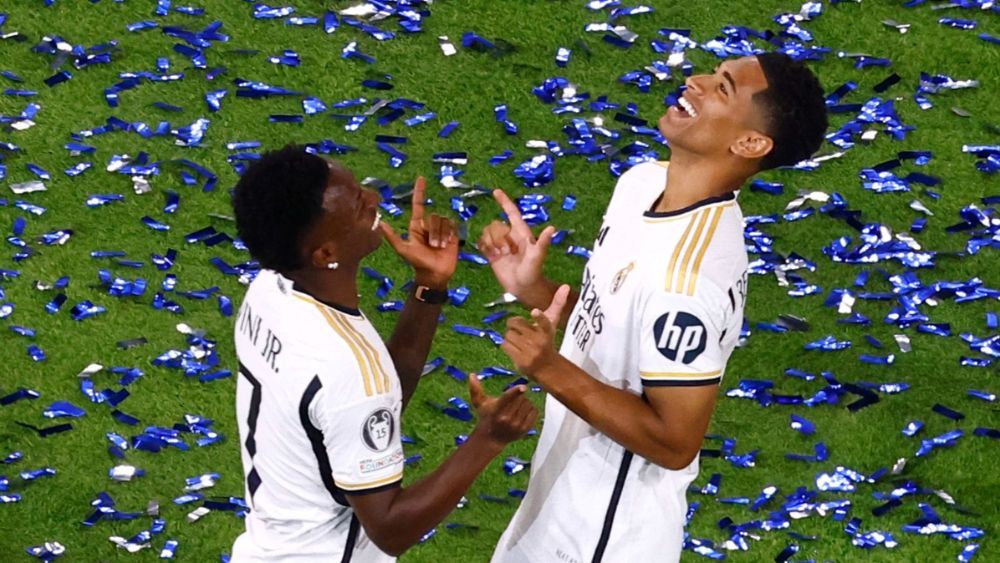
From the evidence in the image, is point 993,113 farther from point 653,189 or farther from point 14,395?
point 14,395

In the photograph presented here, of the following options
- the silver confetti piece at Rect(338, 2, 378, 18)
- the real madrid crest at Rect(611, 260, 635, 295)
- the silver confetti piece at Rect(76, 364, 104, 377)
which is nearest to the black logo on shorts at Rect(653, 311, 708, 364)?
the real madrid crest at Rect(611, 260, 635, 295)

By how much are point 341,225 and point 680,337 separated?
2.73 feet

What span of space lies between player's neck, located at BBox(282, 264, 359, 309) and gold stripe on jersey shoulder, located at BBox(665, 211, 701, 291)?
76cm

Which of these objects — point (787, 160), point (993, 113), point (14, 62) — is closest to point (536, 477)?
point (787, 160)

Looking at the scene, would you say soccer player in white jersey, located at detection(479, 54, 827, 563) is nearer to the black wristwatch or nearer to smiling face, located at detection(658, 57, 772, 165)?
smiling face, located at detection(658, 57, 772, 165)

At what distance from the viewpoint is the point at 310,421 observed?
10.3 ft

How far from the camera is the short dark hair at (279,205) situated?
3.13m

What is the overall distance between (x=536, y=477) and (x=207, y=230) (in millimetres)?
2980

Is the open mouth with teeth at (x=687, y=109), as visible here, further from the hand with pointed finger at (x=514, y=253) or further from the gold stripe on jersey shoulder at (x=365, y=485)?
the gold stripe on jersey shoulder at (x=365, y=485)

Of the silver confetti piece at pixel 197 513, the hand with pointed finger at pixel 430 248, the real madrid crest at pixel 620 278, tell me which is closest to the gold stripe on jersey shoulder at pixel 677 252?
the real madrid crest at pixel 620 278

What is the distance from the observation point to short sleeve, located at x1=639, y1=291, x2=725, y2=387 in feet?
10.7

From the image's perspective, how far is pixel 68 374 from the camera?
5801 millimetres

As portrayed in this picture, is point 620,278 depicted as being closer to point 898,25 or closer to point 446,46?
point 446,46

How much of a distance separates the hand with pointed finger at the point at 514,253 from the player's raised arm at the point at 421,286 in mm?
254
